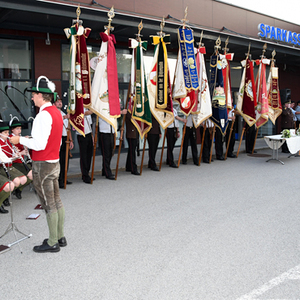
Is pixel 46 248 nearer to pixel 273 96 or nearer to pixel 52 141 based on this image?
pixel 52 141

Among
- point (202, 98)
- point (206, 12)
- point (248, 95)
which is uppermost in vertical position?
point (206, 12)

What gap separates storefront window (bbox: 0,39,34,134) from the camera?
28.1 ft

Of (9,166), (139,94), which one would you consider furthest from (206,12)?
(9,166)

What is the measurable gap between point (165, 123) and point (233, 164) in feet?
8.24

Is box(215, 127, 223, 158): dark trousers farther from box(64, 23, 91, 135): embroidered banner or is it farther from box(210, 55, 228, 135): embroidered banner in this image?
box(64, 23, 91, 135): embroidered banner

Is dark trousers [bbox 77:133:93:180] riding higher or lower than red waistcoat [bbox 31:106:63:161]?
lower

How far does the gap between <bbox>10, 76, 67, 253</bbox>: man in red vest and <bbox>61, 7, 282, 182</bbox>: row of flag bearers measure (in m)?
2.90

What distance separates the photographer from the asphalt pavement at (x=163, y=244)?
300cm

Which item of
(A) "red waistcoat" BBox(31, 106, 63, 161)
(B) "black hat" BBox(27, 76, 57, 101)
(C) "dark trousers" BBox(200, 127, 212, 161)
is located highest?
(B) "black hat" BBox(27, 76, 57, 101)

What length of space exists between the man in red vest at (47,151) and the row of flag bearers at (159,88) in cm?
290

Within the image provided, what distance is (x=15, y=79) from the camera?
8719 millimetres

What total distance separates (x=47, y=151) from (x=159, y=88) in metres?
4.70

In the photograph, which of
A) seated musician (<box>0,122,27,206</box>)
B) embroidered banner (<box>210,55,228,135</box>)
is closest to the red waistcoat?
seated musician (<box>0,122,27,206</box>)

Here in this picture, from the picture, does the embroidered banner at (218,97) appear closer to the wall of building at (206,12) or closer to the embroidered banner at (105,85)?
the wall of building at (206,12)
